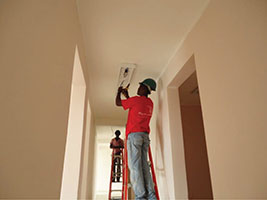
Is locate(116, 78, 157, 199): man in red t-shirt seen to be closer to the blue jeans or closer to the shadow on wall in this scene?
the blue jeans

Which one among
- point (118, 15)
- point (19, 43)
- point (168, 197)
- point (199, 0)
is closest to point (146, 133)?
point (168, 197)

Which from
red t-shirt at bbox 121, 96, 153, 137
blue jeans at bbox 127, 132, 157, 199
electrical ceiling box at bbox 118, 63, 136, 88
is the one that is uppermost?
electrical ceiling box at bbox 118, 63, 136, 88

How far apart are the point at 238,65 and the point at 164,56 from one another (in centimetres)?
121

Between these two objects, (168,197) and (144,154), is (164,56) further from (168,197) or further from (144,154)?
(168,197)

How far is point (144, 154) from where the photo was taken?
6.62 feet

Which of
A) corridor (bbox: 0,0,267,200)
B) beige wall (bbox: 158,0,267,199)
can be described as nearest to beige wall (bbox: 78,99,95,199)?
corridor (bbox: 0,0,267,200)

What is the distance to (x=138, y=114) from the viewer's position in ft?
6.76

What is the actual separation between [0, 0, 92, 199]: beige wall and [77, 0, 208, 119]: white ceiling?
2.04 feet

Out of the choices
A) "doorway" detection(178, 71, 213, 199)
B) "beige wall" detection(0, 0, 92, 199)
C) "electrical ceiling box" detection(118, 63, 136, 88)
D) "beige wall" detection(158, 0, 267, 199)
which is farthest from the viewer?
"doorway" detection(178, 71, 213, 199)

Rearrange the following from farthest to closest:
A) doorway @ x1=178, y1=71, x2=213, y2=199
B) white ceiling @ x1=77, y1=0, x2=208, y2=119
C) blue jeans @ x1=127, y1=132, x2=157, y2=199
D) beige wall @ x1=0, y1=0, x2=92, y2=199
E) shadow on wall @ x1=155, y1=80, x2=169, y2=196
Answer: doorway @ x1=178, y1=71, x2=213, y2=199 → shadow on wall @ x1=155, y1=80, x2=169, y2=196 → blue jeans @ x1=127, y1=132, x2=157, y2=199 → white ceiling @ x1=77, y1=0, x2=208, y2=119 → beige wall @ x1=0, y1=0, x2=92, y2=199

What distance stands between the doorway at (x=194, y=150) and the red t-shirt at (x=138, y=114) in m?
1.23

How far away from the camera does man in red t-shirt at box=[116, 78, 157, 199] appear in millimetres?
1810

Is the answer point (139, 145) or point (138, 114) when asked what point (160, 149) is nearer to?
point (139, 145)

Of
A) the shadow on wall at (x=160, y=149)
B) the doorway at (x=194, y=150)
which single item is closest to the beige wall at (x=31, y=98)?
the shadow on wall at (x=160, y=149)
